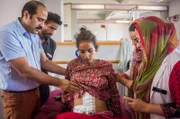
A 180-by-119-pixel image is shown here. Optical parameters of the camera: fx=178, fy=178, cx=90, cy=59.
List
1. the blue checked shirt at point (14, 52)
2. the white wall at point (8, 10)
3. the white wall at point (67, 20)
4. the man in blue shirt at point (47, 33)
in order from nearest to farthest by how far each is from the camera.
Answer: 1. the blue checked shirt at point (14, 52)
2. the man in blue shirt at point (47, 33)
3. the white wall at point (8, 10)
4. the white wall at point (67, 20)

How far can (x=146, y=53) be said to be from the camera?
109 cm

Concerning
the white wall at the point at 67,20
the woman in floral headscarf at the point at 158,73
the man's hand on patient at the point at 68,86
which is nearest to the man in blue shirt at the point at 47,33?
the man's hand on patient at the point at 68,86

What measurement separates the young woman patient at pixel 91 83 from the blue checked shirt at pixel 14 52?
1.21 feet

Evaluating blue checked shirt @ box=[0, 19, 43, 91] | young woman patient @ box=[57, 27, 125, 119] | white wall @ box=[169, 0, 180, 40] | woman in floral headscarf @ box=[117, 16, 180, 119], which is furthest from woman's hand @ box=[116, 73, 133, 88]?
white wall @ box=[169, 0, 180, 40]

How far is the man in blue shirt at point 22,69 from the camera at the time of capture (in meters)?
1.32

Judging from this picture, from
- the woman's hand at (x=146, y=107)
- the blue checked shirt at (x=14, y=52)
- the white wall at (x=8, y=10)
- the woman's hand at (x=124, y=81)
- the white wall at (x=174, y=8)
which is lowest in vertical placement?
the woman's hand at (x=146, y=107)

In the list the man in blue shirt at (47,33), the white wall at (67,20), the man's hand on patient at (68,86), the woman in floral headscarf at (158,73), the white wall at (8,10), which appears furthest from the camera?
the white wall at (67,20)

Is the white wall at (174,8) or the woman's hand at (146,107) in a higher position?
the white wall at (174,8)

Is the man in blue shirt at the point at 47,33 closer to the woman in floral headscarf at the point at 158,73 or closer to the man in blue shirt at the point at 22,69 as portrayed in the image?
the man in blue shirt at the point at 22,69

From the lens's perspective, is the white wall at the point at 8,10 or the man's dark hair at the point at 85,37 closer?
the man's dark hair at the point at 85,37

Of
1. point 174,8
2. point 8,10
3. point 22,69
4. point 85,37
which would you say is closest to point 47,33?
point 85,37

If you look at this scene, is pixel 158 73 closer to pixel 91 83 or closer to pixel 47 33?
pixel 91 83

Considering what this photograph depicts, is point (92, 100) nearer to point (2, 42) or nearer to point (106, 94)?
point (106, 94)

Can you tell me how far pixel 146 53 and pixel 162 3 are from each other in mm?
6425
